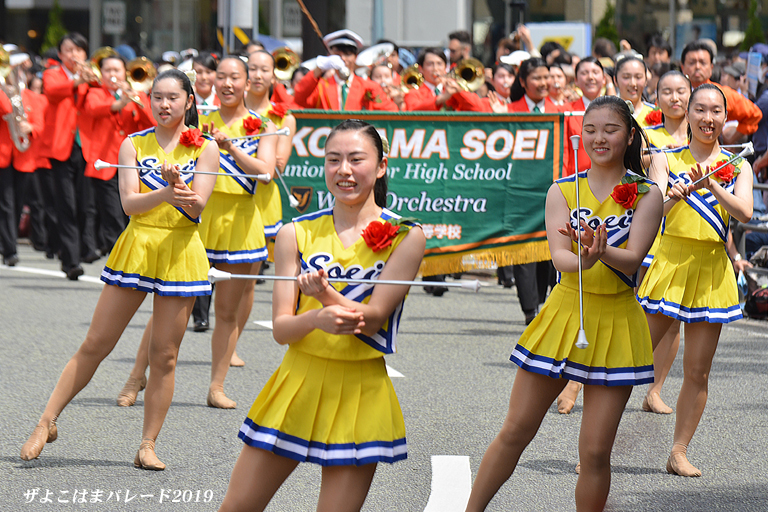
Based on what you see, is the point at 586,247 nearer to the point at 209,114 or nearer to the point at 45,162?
the point at 209,114

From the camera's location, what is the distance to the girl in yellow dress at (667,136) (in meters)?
6.05

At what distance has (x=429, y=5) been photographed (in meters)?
24.2

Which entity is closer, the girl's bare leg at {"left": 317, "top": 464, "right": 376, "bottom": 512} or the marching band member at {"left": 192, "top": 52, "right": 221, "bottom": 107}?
the girl's bare leg at {"left": 317, "top": 464, "right": 376, "bottom": 512}

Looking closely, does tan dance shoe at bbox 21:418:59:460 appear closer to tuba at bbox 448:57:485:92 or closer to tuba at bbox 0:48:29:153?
tuba at bbox 448:57:485:92

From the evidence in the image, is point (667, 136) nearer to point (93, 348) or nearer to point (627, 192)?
point (627, 192)

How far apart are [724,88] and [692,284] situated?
12.2 feet

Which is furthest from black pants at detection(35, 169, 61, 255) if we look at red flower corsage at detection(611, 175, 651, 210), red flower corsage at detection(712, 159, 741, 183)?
red flower corsage at detection(611, 175, 651, 210)

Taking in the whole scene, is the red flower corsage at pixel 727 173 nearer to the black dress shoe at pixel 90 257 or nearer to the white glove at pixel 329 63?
the white glove at pixel 329 63

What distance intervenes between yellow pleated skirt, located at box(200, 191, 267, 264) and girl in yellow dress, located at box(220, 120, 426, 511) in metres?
2.94

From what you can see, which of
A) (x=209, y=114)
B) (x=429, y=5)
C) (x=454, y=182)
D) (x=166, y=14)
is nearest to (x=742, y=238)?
(x=454, y=182)

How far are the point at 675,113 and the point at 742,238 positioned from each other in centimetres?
412

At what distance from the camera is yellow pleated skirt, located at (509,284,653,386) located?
13.2ft

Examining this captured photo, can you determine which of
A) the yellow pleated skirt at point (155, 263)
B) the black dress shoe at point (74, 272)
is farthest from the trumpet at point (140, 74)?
the yellow pleated skirt at point (155, 263)

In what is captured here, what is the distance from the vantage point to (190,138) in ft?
17.2
